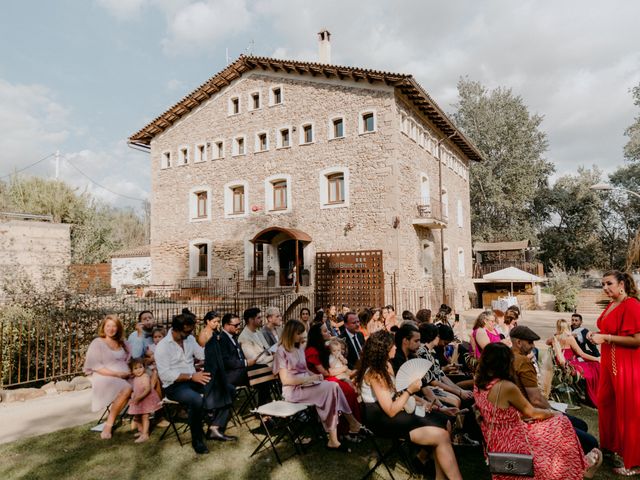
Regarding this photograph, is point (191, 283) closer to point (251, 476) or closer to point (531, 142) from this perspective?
point (251, 476)

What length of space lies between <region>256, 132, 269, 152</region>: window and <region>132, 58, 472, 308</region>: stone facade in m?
0.06

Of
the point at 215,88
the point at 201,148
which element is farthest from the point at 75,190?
the point at 215,88

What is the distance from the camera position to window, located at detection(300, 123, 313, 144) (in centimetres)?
1809

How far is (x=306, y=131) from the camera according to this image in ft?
60.1

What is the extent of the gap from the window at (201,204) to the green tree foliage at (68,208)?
6.69 m

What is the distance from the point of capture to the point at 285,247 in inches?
765

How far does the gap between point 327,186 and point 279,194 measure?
8.37 ft

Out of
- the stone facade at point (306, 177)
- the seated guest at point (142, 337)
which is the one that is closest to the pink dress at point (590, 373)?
the seated guest at point (142, 337)

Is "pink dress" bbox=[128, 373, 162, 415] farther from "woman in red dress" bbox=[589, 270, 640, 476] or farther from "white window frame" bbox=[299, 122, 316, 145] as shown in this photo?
"white window frame" bbox=[299, 122, 316, 145]

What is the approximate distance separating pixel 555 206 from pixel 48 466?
4045cm

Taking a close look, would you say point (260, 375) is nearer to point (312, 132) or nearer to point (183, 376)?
point (183, 376)

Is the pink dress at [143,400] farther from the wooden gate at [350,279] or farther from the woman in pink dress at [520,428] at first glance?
the wooden gate at [350,279]

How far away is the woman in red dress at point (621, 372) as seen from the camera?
3912 millimetres

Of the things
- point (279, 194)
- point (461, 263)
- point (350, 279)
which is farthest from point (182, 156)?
point (461, 263)
